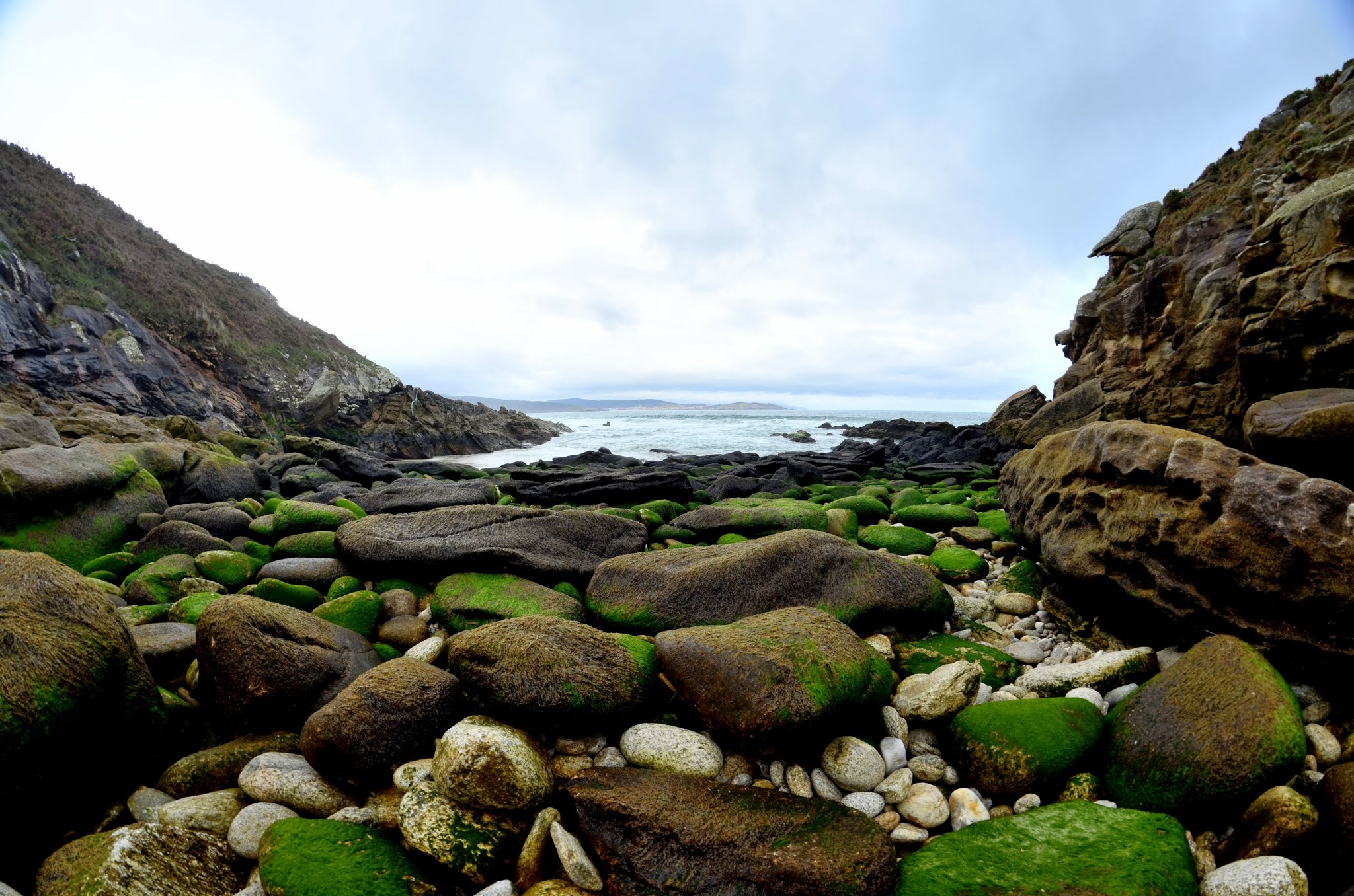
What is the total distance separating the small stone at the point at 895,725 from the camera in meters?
3.12

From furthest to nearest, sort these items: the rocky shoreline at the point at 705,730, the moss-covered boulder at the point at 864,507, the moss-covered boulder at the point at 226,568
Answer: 1. the moss-covered boulder at the point at 864,507
2. the moss-covered boulder at the point at 226,568
3. the rocky shoreline at the point at 705,730

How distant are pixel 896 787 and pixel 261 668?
3.66 metres

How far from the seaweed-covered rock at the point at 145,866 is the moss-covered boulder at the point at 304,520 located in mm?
4418

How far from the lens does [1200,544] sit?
355cm

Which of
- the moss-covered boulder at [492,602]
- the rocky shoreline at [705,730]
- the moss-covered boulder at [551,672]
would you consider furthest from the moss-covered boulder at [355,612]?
the moss-covered boulder at [551,672]

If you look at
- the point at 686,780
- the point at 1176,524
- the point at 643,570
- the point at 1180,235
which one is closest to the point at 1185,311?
the point at 1180,235

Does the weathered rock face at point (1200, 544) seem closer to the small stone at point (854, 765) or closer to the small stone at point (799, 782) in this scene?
the small stone at point (854, 765)

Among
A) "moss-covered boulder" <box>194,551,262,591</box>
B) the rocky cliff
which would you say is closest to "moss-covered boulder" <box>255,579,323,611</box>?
"moss-covered boulder" <box>194,551,262,591</box>

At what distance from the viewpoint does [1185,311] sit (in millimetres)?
12070

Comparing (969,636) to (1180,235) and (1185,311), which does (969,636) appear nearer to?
(1185,311)

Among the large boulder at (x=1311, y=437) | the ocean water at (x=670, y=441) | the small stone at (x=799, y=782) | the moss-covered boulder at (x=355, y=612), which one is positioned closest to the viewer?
the small stone at (x=799, y=782)

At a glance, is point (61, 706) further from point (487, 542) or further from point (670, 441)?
point (670, 441)

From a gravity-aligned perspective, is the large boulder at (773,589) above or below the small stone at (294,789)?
above

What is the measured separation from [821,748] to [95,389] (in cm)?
2931
